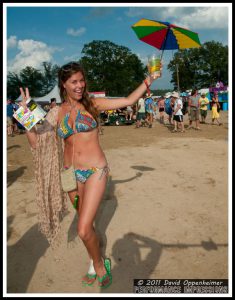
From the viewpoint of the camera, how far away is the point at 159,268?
297 centimetres

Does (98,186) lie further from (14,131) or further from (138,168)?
(14,131)

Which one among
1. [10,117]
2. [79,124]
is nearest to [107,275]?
[79,124]

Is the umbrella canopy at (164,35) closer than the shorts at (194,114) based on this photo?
Yes

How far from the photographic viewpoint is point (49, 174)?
299 centimetres

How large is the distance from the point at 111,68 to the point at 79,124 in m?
73.4

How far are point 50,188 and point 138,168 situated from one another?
388cm

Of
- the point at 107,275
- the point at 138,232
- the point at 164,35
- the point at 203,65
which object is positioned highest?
the point at 203,65

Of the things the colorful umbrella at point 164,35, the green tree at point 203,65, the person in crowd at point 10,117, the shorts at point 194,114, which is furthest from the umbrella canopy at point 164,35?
the green tree at point 203,65

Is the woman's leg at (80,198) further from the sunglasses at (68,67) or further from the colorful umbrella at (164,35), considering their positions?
the colorful umbrella at (164,35)

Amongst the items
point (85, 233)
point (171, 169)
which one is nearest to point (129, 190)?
point (171, 169)

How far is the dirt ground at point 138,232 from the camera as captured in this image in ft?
9.56

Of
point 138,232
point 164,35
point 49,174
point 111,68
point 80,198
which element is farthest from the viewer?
point 111,68

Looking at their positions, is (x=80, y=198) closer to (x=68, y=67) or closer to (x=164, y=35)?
(x=68, y=67)

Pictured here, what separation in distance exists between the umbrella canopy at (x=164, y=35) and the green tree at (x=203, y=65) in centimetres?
6745
